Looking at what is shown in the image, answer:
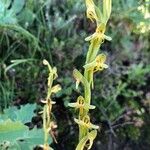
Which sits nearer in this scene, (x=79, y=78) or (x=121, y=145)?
(x=79, y=78)

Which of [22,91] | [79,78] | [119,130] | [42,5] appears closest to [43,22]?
[42,5]

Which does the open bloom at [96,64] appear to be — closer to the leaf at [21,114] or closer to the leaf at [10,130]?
the leaf at [10,130]

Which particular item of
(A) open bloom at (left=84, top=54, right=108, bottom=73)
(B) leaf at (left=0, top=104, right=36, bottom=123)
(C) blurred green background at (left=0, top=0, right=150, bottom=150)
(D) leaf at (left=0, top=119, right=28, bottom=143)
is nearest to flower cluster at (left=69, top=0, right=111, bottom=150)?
(A) open bloom at (left=84, top=54, right=108, bottom=73)

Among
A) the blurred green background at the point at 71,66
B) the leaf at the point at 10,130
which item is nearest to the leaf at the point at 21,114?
the leaf at the point at 10,130

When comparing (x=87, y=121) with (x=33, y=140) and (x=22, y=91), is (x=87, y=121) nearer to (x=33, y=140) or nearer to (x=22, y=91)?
(x=33, y=140)

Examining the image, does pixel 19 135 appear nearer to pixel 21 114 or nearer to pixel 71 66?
pixel 21 114

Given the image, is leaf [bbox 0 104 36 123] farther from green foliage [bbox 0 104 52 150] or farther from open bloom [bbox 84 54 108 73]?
open bloom [bbox 84 54 108 73]

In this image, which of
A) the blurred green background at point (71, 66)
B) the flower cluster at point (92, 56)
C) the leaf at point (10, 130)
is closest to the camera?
the flower cluster at point (92, 56)

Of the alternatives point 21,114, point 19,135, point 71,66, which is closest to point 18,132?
point 19,135
